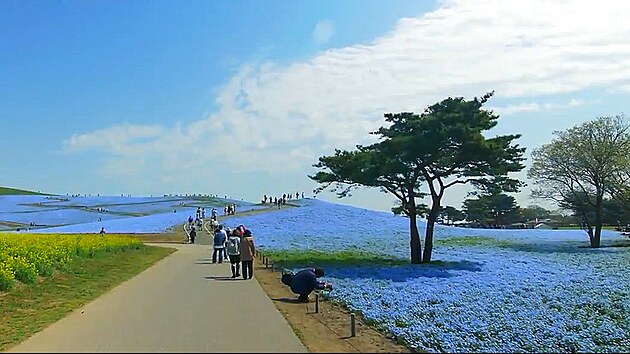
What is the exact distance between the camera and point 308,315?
1301 cm

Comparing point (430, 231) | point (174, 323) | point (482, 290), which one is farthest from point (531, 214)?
point (174, 323)

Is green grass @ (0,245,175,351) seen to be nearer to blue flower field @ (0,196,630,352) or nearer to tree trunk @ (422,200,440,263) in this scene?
blue flower field @ (0,196,630,352)

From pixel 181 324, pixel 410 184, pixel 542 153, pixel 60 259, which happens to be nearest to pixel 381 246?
pixel 410 184

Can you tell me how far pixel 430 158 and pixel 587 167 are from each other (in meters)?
21.0

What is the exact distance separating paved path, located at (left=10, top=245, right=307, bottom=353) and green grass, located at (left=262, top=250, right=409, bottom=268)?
27.4 feet

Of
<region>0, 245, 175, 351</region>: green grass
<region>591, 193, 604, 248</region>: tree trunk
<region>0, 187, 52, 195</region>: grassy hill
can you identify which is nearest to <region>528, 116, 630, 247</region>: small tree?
<region>591, 193, 604, 248</region>: tree trunk

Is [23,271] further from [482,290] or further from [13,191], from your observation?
[13,191]

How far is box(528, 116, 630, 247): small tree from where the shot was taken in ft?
146

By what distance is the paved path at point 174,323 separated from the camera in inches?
372

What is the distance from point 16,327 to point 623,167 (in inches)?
1598

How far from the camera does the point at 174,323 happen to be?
1152 centimetres

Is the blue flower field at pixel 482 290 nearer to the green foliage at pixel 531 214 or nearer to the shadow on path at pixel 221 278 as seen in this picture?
the shadow on path at pixel 221 278

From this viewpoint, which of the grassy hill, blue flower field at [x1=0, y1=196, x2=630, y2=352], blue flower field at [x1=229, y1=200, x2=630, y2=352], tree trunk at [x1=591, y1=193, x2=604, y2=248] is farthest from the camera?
the grassy hill

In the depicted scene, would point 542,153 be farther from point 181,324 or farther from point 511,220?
point 181,324
